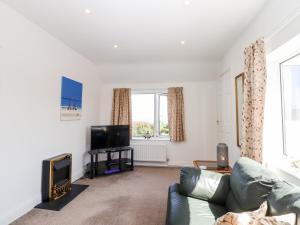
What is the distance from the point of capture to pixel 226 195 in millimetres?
1999

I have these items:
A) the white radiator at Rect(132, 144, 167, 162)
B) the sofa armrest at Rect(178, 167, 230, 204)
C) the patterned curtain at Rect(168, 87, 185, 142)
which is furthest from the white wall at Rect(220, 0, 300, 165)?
the white radiator at Rect(132, 144, 167, 162)

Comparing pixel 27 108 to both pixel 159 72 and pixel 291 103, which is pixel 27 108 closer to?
pixel 159 72

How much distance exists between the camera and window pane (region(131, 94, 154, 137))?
17.2 feet

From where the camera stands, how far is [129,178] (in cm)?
397

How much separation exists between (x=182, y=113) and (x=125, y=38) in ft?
8.40

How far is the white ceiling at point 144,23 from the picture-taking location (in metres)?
2.26

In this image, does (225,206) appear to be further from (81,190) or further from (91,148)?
(91,148)

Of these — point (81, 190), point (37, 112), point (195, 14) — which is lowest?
point (81, 190)

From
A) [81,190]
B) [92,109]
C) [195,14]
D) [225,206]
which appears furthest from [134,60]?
[225,206]

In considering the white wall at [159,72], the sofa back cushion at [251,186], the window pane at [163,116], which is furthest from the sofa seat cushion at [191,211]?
the white wall at [159,72]

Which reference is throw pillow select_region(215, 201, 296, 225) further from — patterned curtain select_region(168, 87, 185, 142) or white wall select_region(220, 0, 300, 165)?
patterned curtain select_region(168, 87, 185, 142)

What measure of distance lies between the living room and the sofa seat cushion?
0.02 m

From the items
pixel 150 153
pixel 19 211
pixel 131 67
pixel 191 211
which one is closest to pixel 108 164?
pixel 150 153

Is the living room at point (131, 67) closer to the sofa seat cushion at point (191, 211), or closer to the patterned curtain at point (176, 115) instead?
the sofa seat cushion at point (191, 211)
